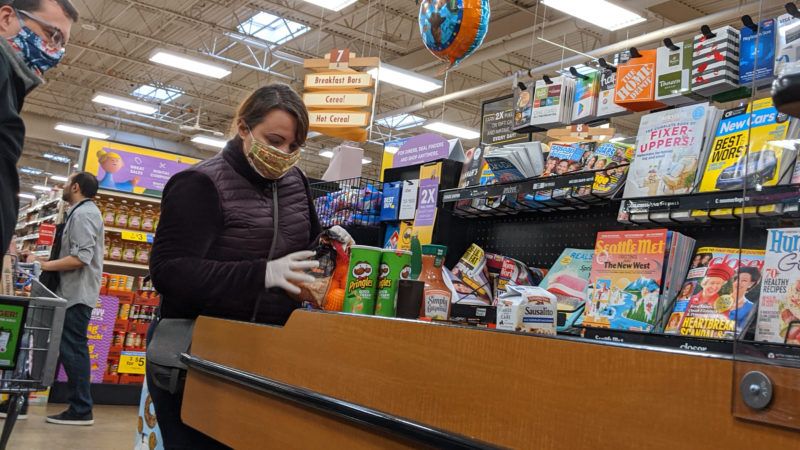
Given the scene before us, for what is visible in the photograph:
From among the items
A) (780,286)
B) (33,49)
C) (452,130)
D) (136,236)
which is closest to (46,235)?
(136,236)

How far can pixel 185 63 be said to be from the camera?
1203 cm

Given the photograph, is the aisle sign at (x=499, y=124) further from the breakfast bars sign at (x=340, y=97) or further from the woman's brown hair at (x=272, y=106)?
the breakfast bars sign at (x=340, y=97)

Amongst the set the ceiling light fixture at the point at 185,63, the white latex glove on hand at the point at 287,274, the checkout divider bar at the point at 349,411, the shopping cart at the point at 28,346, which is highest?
the ceiling light fixture at the point at 185,63

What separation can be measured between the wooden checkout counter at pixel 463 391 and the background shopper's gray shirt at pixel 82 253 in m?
4.31

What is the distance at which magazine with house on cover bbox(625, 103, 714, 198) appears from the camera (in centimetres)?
213

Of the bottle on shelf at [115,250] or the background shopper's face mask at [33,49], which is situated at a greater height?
the background shopper's face mask at [33,49]

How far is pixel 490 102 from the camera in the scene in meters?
3.50

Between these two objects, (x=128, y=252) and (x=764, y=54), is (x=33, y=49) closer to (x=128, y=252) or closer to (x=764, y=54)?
(x=764, y=54)

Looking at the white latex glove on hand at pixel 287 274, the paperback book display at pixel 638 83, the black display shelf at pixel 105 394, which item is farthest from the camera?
the black display shelf at pixel 105 394

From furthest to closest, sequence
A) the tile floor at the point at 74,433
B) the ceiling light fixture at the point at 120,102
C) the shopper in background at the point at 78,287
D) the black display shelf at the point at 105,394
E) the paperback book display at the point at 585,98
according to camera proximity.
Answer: the ceiling light fixture at the point at 120,102 < the black display shelf at the point at 105,394 < the shopper in background at the point at 78,287 < the tile floor at the point at 74,433 < the paperback book display at the point at 585,98

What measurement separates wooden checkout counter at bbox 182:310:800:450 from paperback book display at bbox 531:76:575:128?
66.2 inches

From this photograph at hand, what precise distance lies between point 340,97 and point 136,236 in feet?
8.33

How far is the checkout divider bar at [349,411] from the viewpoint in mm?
1012

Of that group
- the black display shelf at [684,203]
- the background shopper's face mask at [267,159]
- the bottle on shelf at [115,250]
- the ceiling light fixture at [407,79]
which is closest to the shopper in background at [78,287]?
the bottle on shelf at [115,250]
